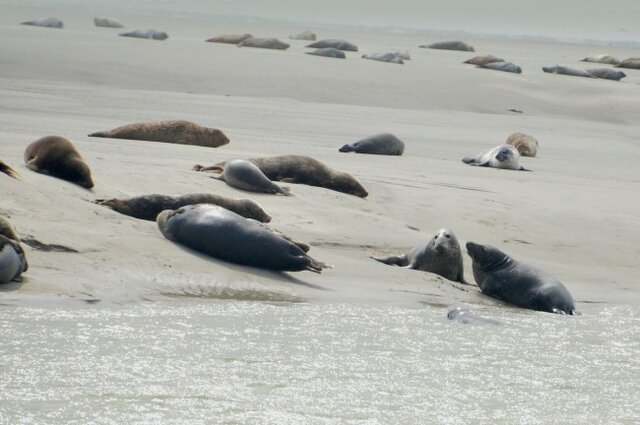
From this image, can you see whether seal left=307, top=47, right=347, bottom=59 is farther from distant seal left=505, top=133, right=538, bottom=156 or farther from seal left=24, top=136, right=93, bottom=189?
seal left=24, top=136, right=93, bottom=189

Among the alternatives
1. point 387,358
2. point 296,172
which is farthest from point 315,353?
point 296,172

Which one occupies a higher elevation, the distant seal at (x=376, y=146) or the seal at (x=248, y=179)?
the seal at (x=248, y=179)

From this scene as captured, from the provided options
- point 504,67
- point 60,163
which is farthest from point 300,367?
point 504,67

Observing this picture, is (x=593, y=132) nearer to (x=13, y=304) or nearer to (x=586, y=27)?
(x=13, y=304)

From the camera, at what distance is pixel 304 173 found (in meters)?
7.93

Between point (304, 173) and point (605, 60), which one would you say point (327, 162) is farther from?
point (605, 60)

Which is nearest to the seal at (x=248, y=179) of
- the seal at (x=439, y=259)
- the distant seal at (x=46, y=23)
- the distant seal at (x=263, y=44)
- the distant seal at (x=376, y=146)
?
the seal at (x=439, y=259)

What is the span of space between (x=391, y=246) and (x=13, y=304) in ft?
8.14

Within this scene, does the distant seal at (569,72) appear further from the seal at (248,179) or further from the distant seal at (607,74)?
the seal at (248,179)

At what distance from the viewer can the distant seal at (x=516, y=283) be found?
5.73 m

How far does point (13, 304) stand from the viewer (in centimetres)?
464

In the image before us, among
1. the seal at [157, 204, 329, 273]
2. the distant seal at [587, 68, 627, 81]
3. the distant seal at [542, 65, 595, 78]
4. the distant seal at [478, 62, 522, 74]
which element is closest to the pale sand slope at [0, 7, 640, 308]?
the seal at [157, 204, 329, 273]

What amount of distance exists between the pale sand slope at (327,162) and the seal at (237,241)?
74mm

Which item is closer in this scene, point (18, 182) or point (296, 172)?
point (18, 182)
